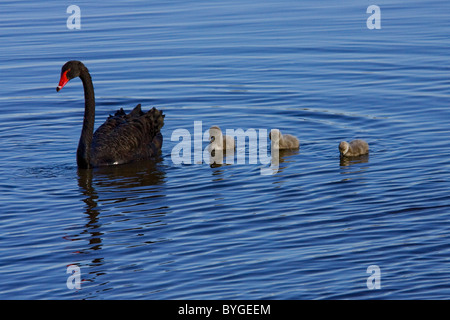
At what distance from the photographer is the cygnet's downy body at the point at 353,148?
12047 millimetres

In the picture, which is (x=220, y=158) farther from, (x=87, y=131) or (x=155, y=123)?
(x=87, y=131)

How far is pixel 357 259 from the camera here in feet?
27.4

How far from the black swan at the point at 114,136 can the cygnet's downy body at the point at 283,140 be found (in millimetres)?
1860

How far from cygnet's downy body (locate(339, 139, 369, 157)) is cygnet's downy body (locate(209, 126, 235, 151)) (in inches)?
76.0

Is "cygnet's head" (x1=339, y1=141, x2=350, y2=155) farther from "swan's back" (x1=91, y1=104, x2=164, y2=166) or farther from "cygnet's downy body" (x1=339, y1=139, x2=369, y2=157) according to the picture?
"swan's back" (x1=91, y1=104, x2=164, y2=166)

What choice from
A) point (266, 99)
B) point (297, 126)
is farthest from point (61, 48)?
point (297, 126)

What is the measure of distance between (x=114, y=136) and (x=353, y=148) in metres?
3.62

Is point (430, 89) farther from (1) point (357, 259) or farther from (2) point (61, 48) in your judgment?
(2) point (61, 48)

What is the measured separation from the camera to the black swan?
40.9ft
